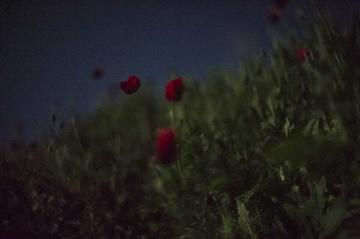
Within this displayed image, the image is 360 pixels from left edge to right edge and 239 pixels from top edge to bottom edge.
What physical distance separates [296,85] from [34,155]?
5.80 feet

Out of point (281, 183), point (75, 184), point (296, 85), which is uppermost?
point (296, 85)

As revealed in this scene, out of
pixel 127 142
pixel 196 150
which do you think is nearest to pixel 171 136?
pixel 196 150

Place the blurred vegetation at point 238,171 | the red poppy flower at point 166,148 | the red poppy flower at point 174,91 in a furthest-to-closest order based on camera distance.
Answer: the red poppy flower at point 174,91 < the red poppy flower at point 166,148 < the blurred vegetation at point 238,171

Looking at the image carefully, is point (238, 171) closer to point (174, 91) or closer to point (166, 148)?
point (166, 148)

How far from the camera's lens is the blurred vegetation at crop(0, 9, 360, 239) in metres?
1.69

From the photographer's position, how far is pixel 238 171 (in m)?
2.41

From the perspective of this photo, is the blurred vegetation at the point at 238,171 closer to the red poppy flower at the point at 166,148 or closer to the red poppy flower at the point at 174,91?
the red poppy flower at the point at 166,148

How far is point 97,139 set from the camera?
4.28 m

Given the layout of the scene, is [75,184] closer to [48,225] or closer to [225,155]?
[48,225]

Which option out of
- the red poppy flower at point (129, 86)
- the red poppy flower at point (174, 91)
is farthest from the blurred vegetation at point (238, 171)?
the red poppy flower at point (129, 86)

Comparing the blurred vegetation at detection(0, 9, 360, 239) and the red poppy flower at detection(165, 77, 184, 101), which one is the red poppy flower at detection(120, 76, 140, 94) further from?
the blurred vegetation at detection(0, 9, 360, 239)

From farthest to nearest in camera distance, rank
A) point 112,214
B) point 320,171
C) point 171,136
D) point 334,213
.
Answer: point 112,214
point 171,136
point 320,171
point 334,213

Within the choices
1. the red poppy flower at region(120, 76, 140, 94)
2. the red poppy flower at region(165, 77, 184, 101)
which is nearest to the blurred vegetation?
the red poppy flower at region(165, 77, 184, 101)

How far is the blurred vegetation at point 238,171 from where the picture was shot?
5.54ft
